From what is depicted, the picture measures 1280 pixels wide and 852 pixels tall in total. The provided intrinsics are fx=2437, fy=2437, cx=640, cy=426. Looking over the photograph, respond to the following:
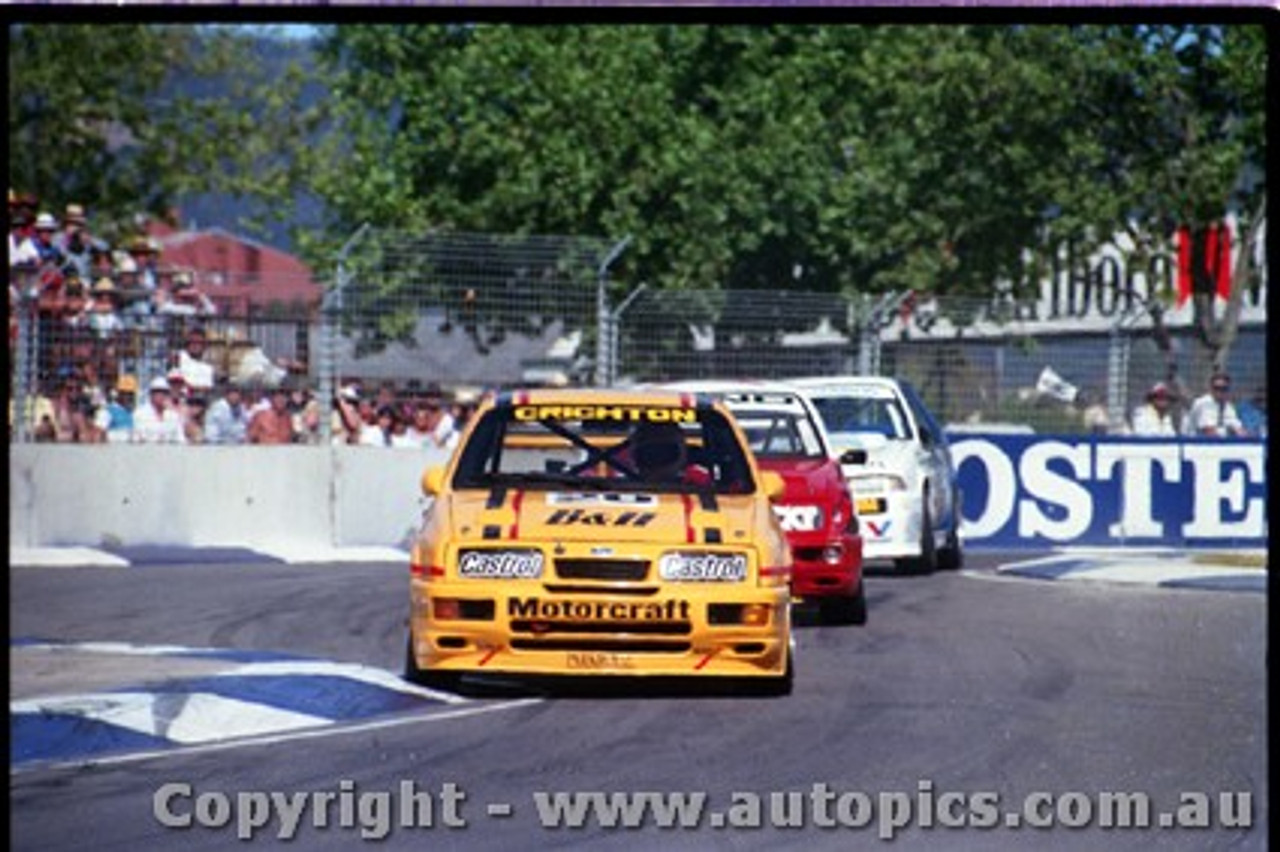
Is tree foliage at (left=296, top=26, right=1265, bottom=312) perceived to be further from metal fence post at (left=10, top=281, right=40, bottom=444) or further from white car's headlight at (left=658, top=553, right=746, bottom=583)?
white car's headlight at (left=658, top=553, right=746, bottom=583)

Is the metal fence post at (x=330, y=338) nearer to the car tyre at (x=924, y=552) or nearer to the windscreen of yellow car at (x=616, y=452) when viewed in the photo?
the car tyre at (x=924, y=552)

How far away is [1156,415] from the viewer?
20156 mm

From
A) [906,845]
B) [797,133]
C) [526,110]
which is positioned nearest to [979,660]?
[906,845]

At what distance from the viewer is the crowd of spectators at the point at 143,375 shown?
16.2 m

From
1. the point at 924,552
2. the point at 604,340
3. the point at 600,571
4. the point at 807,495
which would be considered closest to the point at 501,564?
the point at 600,571

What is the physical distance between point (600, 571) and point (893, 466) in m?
7.13

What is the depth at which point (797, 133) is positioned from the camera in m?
18.1

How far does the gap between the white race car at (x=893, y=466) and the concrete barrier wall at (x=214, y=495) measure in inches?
119

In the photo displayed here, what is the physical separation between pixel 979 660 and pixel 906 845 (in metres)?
4.94

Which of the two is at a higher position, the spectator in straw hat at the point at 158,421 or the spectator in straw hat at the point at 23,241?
the spectator in straw hat at the point at 23,241

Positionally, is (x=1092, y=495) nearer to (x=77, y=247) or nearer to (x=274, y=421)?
(x=274, y=421)

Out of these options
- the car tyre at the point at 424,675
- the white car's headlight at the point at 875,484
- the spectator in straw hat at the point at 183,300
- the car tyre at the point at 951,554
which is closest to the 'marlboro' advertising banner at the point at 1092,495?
the car tyre at the point at 951,554

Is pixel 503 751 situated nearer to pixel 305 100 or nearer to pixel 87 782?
pixel 87 782

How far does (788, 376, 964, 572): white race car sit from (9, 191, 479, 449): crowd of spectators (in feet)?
12.0
